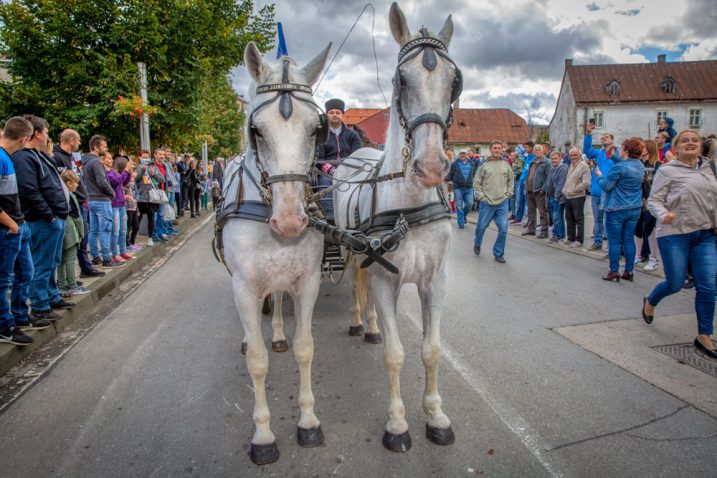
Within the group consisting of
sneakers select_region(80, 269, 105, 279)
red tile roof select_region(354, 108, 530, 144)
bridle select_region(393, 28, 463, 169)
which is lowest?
sneakers select_region(80, 269, 105, 279)

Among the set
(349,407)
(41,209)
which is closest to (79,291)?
Answer: (41,209)

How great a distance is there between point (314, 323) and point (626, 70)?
51.0 meters

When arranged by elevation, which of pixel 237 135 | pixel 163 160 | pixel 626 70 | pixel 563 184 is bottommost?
pixel 563 184

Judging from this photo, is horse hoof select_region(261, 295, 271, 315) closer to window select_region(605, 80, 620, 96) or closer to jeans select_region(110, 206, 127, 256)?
jeans select_region(110, 206, 127, 256)

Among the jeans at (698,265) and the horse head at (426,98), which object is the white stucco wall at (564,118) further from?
the horse head at (426,98)

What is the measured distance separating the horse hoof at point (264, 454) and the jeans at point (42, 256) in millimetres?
3603

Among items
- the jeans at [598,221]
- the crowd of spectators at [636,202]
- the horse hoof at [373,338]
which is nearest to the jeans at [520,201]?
the crowd of spectators at [636,202]

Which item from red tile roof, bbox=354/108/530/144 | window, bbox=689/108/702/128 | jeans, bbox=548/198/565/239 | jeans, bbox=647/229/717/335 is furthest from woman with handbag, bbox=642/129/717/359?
red tile roof, bbox=354/108/530/144

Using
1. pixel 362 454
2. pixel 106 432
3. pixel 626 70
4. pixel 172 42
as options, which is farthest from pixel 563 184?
pixel 626 70

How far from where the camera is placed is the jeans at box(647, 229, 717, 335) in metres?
3.96

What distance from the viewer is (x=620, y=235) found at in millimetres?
6637

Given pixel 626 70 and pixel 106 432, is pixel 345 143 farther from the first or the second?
pixel 626 70

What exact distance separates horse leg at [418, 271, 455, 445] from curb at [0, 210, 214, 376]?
3.78 meters

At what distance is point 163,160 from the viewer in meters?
11.0
